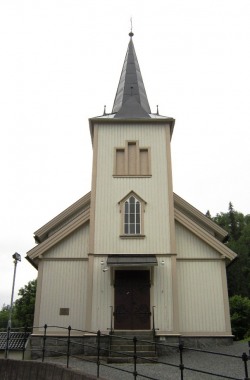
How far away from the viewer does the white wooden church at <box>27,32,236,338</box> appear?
15688mm

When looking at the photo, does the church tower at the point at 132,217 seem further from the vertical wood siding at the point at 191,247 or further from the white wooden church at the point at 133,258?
the vertical wood siding at the point at 191,247

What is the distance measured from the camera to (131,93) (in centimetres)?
2209

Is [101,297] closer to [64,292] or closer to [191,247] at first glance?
[64,292]

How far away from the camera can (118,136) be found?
62.2 ft

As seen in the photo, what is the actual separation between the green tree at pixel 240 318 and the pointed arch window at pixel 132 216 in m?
10.1

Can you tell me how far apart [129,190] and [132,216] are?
122 cm

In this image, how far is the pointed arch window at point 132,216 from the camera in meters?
16.9

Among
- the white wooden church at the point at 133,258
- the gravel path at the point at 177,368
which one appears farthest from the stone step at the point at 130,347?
the white wooden church at the point at 133,258

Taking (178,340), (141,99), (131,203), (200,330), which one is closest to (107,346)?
(178,340)

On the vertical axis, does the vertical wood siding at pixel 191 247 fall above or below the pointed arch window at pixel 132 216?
below

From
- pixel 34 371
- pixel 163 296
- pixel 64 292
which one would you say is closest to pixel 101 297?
pixel 64 292

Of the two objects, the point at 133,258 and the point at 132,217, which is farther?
the point at 132,217

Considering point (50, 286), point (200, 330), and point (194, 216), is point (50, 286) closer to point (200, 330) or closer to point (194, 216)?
point (200, 330)

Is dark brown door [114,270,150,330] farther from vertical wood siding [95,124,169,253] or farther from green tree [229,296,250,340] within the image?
green tree [229,296,250,340]
